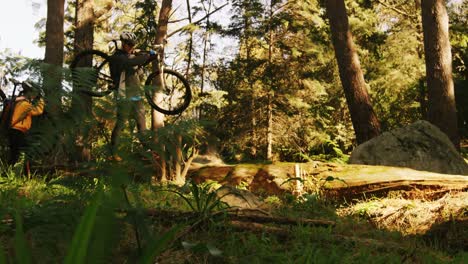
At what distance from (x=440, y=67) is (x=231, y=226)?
8.37 meters

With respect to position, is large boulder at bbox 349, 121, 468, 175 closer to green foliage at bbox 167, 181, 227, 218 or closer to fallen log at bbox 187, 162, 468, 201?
fallen log at bbox 187, 162, 468, 201

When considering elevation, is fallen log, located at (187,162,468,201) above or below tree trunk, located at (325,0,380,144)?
below

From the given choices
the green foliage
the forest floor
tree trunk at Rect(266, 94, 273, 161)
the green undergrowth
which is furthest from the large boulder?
tree trunk at Rect(266, 94, 273, 161)

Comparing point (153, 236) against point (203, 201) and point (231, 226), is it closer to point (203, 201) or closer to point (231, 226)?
point (231, 226)

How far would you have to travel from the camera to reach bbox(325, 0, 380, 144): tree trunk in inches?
383

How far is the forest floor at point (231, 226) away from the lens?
46.8 inches

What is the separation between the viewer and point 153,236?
1.83 m

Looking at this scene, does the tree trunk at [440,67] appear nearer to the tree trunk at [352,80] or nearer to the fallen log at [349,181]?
the tree trunk at [352,80]

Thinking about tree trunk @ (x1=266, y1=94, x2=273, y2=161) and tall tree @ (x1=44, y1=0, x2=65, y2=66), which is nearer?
tall tree @ (x1=44, y1=0, x2=65, y2=66)

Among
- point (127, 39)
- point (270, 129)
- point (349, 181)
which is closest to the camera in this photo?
point (349, 181)

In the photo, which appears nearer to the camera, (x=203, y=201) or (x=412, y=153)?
(x=203, y=201)

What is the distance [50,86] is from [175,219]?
165 centimetres

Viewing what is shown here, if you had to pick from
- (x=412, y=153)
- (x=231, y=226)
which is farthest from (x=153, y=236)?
(x=412, y=153)

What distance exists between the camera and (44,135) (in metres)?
1.73
